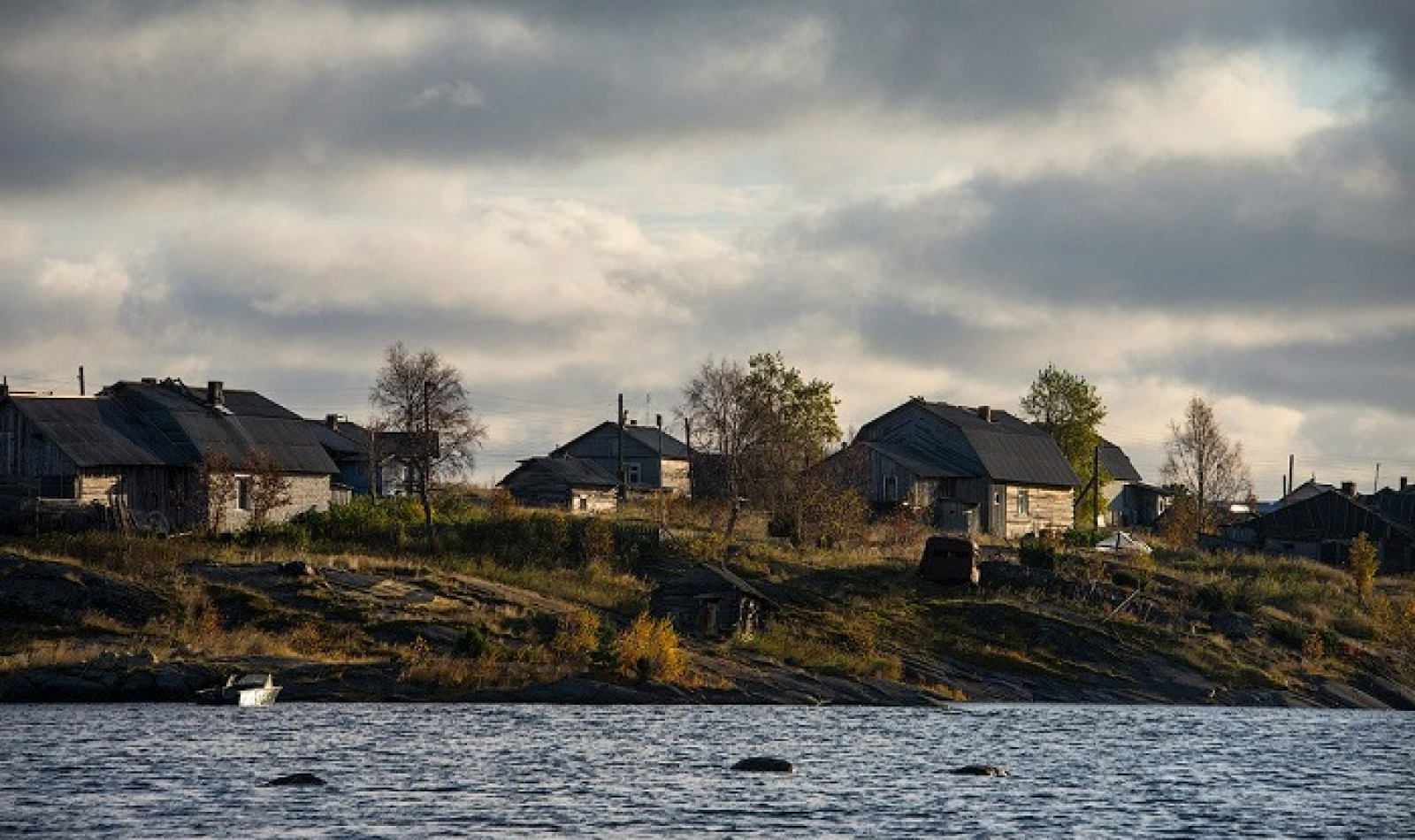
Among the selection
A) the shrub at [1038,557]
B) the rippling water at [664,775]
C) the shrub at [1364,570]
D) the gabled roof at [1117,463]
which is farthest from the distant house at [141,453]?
the gabled roof at [1117,463]

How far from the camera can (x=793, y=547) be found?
9462 centimetres

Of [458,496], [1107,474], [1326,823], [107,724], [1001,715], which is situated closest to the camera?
[1326,823]

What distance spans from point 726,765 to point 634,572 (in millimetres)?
36818

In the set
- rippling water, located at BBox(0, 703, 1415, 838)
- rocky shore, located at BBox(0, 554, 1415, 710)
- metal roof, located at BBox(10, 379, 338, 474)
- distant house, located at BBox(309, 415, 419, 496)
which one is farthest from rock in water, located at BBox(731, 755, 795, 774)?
distant house, located at BBox(309, 415, 419, 496)

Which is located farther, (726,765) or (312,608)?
(312,608)

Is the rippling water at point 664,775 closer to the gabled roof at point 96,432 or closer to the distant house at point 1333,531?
the gabled roof at point 96,432

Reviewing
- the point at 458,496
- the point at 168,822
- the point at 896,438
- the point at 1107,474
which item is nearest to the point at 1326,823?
the point at 168,822

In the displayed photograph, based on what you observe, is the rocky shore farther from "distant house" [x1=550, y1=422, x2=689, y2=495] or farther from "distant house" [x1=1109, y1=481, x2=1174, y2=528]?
"distant house" [x1=1109, y1=481, x2=1174, y2=528]

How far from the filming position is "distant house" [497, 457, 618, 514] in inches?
5241

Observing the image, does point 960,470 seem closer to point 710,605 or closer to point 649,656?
point 710,605

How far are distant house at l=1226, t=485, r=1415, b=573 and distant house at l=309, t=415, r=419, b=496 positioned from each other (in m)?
53.8

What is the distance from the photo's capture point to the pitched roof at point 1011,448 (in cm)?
12388

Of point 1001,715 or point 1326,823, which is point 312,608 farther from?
point 1326,823

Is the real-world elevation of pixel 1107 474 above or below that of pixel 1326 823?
above
